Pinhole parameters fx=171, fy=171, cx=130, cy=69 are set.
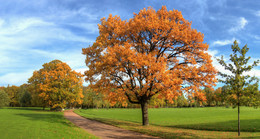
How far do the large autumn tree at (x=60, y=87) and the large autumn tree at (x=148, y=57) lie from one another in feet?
91.6

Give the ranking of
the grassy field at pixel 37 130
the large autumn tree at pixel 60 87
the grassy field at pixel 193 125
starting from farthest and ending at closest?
the large autumn tree at pixel 60 87
the grassy field at pixel 193 125
the grassy field at pixel 37 130

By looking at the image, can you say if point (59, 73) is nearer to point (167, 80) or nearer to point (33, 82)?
point (33, 82)

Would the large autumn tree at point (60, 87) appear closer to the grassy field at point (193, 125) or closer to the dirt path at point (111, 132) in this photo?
the grassy field at point (193, 125)

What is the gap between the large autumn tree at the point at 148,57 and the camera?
16453mm

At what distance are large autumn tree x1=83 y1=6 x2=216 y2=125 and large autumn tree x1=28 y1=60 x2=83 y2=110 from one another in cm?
2792

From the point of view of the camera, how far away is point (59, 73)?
4656 centimetres

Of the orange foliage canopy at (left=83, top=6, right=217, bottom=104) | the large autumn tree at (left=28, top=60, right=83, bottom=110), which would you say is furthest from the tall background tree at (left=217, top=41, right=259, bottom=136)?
the large autumn tree at (left=28, top=60, right=83, bottom=110)

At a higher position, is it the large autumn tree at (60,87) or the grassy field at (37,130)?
the large autumn tree at (60,87)

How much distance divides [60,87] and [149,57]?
120 feet

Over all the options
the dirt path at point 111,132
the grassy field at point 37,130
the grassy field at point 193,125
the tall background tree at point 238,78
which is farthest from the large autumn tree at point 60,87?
the tall background tree at point 238,78

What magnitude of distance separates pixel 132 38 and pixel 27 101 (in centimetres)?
7330

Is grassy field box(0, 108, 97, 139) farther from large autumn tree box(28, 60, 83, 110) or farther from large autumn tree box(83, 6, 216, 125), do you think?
large autumn tree box(28, 60, 83, 110)

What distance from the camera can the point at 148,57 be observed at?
1628 centimetres

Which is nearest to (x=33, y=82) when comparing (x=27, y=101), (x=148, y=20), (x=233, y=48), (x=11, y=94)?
(x=27, y=101)
